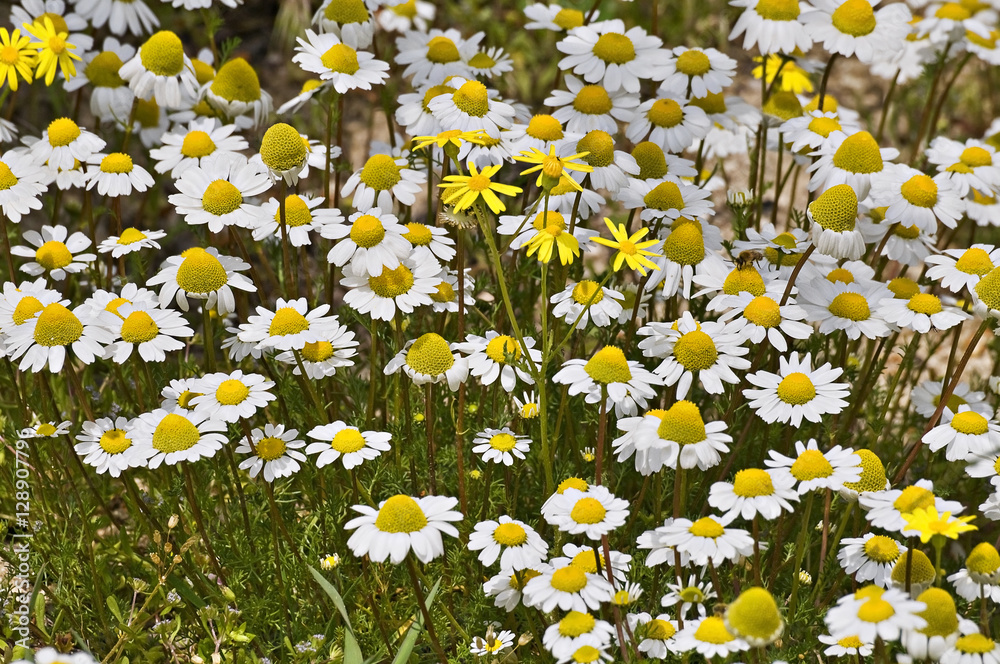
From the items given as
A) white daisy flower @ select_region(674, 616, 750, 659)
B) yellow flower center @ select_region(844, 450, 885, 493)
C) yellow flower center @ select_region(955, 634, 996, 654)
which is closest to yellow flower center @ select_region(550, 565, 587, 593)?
white daisy flower @ select_region(674, 616, 750, 659)

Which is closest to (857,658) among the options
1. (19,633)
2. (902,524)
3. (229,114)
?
(902,524)

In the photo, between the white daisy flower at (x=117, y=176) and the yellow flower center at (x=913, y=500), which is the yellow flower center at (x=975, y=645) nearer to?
the yellow flower center at (x=913, y=500)

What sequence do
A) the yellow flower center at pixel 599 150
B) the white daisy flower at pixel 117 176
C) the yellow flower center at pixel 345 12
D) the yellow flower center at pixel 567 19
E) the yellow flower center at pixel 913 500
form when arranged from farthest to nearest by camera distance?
the yellow flower center at pixel 567 19
the yellow flower center at pixel 345 12
the white daisy flower at pixel 117 176
the yellow flower center at pixel 599 150
the yellow flower center at pixel 913 500

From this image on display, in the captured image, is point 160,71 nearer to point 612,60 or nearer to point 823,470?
point 612,60

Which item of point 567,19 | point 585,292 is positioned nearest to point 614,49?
point 567,19

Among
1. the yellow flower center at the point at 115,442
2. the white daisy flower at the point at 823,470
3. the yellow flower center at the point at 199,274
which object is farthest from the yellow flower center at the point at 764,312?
the yellow flower center at the point at 115,442

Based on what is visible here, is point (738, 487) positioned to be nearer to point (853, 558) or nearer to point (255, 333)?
point (853, 558)

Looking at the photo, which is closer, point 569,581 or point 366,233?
point 569,581
